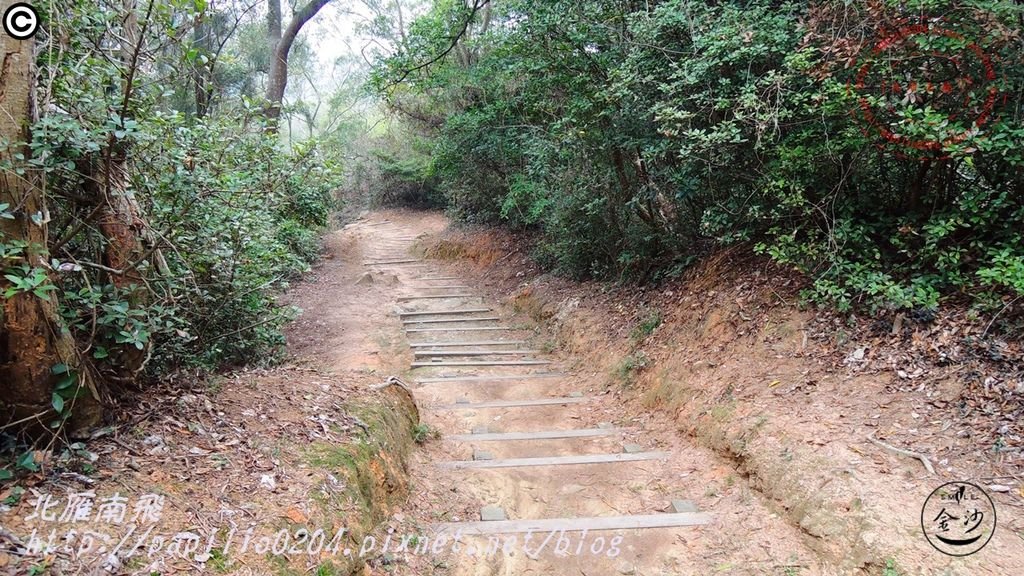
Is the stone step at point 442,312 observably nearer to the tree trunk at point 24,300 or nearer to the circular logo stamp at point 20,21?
the tree trunk at point 24,300

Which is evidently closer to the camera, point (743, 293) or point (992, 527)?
point (992, 527)

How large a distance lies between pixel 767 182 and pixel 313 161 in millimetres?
4043

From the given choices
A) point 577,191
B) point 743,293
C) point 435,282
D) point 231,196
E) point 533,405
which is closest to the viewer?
point 231,196

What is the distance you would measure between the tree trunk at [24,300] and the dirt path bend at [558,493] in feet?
5.82

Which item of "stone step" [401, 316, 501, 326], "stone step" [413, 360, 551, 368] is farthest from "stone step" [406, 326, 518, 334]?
"stone step" [413, 360, 551, 368]

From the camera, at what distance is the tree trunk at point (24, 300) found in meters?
2.02

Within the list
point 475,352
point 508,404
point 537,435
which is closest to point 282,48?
point 475,352

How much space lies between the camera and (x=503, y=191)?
41.3 ft

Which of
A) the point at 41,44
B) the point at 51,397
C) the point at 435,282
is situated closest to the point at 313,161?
the point at 41,44

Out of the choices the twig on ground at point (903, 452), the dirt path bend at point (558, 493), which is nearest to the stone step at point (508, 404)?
the dirt path bend at point (558, 493)

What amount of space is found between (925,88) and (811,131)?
79 centimetres

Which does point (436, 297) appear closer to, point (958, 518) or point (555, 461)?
point (555, 461)

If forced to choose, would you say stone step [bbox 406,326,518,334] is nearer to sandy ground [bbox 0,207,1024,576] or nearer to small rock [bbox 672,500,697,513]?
sandy ground [bbox 0,207,1024,576]

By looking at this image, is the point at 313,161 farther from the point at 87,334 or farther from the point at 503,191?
the point at 503,191
